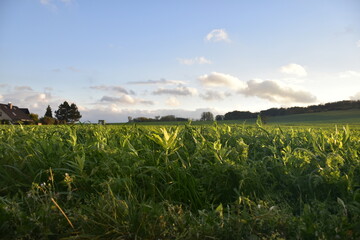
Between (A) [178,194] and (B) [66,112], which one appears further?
(B) [66,112]

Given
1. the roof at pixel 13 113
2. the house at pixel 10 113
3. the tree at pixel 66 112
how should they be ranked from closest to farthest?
the house at pixel 10 113 < the roof at pixel 13 113 < the tree at pixel 66 112

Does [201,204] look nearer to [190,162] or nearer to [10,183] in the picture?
[190,162]

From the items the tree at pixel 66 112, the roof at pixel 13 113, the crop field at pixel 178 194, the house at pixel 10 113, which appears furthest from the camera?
the tree at pixel 66 112

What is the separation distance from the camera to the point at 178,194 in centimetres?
288

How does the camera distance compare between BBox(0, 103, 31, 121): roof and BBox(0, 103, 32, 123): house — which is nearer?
BBox(0, 103, 32, 123): house

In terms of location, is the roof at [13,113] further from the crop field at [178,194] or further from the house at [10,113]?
the crop field at [178,194]

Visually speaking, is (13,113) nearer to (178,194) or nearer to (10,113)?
(10,113)

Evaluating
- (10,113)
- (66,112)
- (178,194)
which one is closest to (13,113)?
(10,113)

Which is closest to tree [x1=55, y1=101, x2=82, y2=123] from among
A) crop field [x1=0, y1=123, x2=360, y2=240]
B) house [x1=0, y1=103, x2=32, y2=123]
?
house [x1=0, y1=103, x2=32, y2=123]

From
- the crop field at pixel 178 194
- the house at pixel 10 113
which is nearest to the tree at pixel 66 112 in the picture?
the house at pixel 10 113

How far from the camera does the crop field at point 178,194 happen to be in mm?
2133

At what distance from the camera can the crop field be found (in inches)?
84.0

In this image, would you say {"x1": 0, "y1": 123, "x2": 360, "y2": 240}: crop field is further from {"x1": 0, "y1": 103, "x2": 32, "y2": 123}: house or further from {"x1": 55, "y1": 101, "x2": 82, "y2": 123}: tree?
{"x1": 55, "y1": 101, "x2": 82, "y2": 123}: tree

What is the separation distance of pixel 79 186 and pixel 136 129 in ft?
7.75
